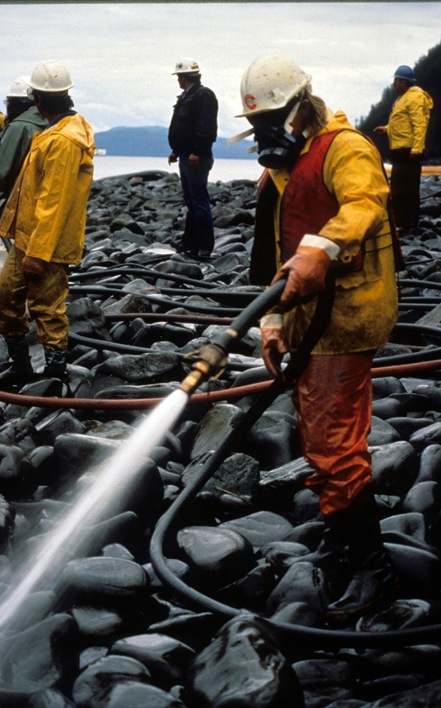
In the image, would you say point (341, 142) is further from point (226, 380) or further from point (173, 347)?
point (173, 347)

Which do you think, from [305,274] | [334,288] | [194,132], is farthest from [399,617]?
[194,132]

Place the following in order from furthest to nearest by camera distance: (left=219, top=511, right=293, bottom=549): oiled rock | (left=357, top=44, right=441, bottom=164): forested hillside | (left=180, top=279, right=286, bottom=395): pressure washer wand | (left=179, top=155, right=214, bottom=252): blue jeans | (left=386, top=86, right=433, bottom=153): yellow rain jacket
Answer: (left=357, top=44, right=441, bottom=164): forested hillside → (left=386, top=86, right=433, bottom=153): yellow rain jacket → (left=179, top=155, right=214, bottom=252): blue jeans → (left=219, top=511, right=293, bottom=549): oiled rock → (left=180, top=279, right=286, bottom=395): pressure washer wand

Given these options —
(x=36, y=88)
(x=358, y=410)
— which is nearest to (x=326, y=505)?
(x=358, y=410)

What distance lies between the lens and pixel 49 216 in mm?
4461

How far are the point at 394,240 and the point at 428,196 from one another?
13319mm

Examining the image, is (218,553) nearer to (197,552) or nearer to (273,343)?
(197,552)

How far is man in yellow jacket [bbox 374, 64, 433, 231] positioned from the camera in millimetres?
9625

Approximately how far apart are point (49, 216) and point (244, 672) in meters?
2.92

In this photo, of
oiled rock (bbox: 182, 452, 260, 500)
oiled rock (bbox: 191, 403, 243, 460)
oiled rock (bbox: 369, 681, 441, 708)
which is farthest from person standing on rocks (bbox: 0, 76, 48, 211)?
oiled rock (bbox: 369, 681, 441, 708)

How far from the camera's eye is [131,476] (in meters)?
3.34

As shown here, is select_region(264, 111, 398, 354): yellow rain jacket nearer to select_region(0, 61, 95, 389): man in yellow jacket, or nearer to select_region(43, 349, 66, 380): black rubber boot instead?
select_region(0, 61, 95, 389): man in yellow jacket

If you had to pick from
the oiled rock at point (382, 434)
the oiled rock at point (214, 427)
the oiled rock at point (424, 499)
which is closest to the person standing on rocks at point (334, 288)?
A: the oiled rock at point (424, 499)

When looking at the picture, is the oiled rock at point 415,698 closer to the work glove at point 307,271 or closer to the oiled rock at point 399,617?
the oiled rock at point 399,617

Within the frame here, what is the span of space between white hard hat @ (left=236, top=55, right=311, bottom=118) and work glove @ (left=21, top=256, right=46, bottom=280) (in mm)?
2228
